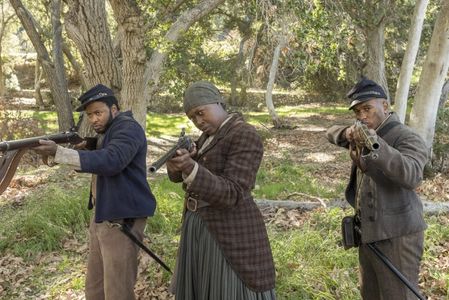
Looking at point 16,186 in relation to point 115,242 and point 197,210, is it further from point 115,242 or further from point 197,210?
point 197,210

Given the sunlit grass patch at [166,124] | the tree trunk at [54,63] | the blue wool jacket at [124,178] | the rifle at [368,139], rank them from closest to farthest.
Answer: the rifle at [368,139], the blue wool jacket at [124,178], the tree trunk at [54,63], the sunlit grass patch at [166,124]

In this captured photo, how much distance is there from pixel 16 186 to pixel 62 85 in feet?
11.2

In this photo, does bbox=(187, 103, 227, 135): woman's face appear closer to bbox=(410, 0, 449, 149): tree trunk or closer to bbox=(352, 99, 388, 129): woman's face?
bbox=(352, 99, 388, 129): woman's face

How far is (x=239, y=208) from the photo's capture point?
10.4 ft

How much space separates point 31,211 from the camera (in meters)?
7.05

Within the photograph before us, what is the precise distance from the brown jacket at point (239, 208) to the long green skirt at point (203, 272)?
0.05 metres

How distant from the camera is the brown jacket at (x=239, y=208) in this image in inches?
117

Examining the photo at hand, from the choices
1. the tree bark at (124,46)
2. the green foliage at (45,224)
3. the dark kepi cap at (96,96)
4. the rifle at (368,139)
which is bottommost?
the green foliage at (45,224)

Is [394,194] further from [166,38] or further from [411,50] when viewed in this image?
[411,50]

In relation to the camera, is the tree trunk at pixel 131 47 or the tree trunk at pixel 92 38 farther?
the tree trunk at pixel 131 47

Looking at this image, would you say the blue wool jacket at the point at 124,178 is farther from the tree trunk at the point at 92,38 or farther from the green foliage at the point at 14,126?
the green foliage at the point at 14,126

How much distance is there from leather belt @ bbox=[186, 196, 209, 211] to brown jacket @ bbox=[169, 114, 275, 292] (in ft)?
0.10

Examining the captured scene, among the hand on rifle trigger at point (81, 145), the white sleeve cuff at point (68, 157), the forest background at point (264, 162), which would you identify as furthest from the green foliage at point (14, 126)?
the white sleeve cuff at point (68, 157)

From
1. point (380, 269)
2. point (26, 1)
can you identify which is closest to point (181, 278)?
point (380, 269)
